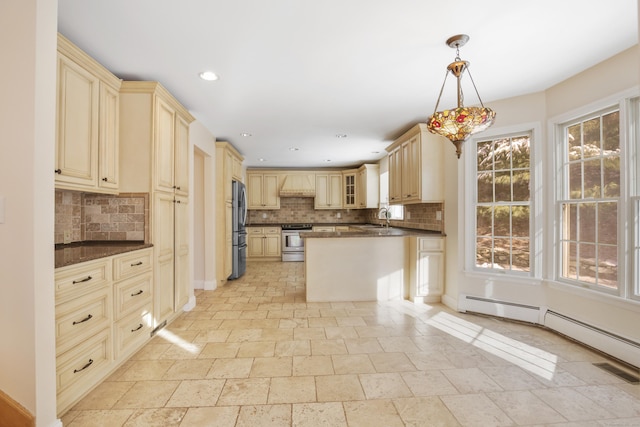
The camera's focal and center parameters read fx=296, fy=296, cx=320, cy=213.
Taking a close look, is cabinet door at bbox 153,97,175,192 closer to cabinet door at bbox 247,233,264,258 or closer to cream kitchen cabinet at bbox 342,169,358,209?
cabinet door at bbox 247,233,264,258

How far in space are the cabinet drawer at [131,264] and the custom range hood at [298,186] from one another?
499 cm

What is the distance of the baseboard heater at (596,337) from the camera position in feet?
7.45

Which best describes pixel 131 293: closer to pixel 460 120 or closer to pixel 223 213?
pixel 223 213

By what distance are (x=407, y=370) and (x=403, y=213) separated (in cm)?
388

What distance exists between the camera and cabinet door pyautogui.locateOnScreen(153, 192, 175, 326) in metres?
2.80

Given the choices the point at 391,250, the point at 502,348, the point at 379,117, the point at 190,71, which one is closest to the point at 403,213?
the point at 391,250

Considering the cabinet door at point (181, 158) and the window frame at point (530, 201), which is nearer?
the window frame at point (530, 201)

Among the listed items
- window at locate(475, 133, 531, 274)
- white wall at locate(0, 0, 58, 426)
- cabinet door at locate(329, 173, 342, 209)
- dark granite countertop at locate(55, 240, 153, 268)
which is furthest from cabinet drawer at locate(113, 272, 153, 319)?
cabinet door at locate(329, 173, 342, 209)

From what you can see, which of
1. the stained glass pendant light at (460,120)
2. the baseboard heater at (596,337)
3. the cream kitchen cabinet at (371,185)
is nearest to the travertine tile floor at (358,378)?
the baseboard heater at (596,337)

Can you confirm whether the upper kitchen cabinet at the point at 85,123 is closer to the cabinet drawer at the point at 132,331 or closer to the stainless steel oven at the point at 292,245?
the cabinet drawer at the point at 132,331

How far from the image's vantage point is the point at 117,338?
2219mm

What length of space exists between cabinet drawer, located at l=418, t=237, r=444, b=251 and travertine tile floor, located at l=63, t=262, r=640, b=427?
93 cm

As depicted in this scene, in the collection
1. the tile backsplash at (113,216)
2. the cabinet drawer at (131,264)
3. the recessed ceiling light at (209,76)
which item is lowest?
the cabinet drawer at (131,264)

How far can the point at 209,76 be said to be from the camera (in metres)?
2.71
